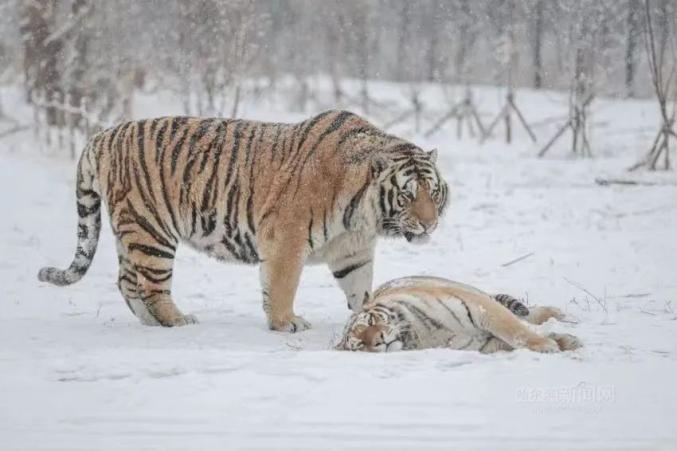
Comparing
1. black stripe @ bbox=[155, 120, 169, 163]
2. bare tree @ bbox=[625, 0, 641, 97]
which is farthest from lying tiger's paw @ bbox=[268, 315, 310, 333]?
bare tree @ bbox=[625, 0, 641, 97]

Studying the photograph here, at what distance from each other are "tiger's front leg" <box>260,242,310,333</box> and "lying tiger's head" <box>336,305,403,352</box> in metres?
1.09

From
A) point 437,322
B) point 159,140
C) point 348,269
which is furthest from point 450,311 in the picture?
point 159,140

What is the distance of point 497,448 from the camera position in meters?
3.43

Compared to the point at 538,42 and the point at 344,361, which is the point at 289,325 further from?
the point at 538,42

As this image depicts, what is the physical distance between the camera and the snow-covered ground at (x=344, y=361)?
3611mm

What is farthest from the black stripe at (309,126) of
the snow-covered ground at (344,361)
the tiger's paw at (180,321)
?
the tiger's paw at (180,321)

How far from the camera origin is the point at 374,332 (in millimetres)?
4707

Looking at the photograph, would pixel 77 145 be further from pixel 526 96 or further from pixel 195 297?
pixel 526 96

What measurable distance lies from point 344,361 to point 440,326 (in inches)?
32.8

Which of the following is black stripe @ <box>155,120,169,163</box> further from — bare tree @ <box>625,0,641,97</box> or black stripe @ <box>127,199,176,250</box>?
bare tree @ <box>625,0,641,97</box>

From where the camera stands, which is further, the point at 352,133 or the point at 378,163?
the point at 352,133

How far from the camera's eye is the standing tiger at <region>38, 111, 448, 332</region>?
5867 mm

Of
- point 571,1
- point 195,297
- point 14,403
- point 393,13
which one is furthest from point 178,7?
point 393,13

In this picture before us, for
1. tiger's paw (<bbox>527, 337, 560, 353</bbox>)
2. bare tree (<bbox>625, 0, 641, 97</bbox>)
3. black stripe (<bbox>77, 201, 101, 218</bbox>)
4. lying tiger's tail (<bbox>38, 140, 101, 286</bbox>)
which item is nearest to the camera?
tiger's paw (<bbox>527, 337, 560, 353</bbox>)
